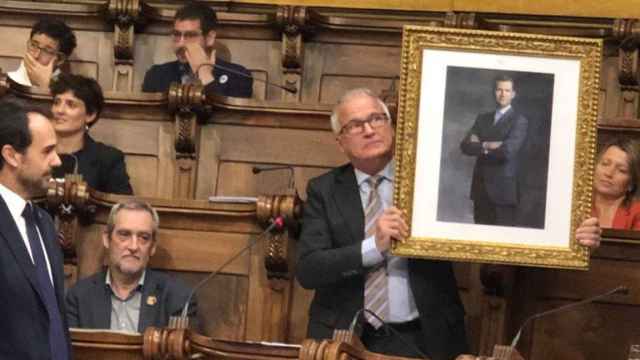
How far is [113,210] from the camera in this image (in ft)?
10.5

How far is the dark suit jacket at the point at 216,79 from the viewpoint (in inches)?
155

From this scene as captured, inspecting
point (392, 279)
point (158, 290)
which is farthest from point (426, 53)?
point (158, 290)

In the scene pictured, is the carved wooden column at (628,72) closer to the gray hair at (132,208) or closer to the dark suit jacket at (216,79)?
Result: the dark suit jacket at (216,79)

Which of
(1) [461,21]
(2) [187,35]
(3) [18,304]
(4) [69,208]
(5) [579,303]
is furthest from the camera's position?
(1) [461,21]

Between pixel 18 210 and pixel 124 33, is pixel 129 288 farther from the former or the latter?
pixel 124 33

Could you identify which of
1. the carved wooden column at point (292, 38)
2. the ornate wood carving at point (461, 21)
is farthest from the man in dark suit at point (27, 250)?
the ornate wood carving at point (461, 21)

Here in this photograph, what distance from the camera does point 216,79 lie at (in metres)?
3.97

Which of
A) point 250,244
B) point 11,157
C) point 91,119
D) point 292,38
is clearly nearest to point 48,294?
point 11,157

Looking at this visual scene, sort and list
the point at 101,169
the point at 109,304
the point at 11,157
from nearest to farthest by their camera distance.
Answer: the point at 11,157 < the point at 109,304 < the point at 101,169

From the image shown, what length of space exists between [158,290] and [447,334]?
552 millimetres

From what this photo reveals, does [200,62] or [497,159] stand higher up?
[200,62]

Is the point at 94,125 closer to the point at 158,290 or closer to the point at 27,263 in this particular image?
the point at 158,290

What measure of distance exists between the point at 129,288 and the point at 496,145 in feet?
2.40

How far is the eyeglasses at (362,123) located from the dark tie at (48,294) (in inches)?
25.8
